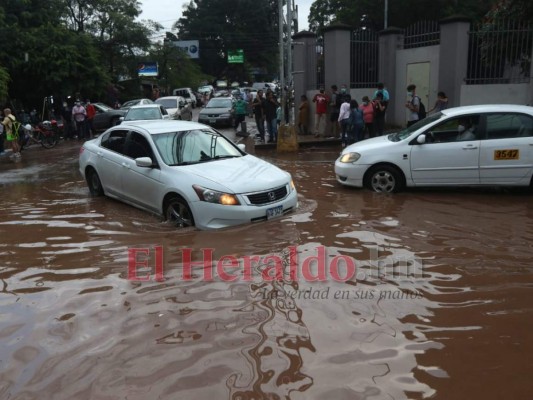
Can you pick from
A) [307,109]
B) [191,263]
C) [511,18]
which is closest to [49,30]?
[307,109]

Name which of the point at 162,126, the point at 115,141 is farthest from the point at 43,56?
the point at 162,126

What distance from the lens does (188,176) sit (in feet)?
23.2

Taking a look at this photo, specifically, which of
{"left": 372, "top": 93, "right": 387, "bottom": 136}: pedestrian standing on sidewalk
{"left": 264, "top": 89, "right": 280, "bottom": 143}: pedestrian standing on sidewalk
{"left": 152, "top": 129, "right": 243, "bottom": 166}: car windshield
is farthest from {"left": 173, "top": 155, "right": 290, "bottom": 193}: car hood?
{"left": 264, "top": 89, "right": 280, "bottom": 143}: pedestrian standing on sidewalk

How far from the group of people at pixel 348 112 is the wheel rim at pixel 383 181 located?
17.4ft

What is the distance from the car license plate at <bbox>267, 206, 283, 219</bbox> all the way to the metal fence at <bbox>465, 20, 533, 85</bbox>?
1024 cm

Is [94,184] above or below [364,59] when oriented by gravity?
below

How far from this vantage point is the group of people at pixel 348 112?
47.1 ft

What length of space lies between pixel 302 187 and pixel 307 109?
Answer: 8729mm

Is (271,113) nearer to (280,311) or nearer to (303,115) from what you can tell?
(303,115)

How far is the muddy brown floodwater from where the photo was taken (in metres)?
3.48

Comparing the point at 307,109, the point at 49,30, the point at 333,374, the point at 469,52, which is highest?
the point at 49,30

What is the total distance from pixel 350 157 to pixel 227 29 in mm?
71338

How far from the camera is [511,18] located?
14445 millimetres

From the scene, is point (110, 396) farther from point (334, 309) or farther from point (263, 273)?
point (263, 273)
